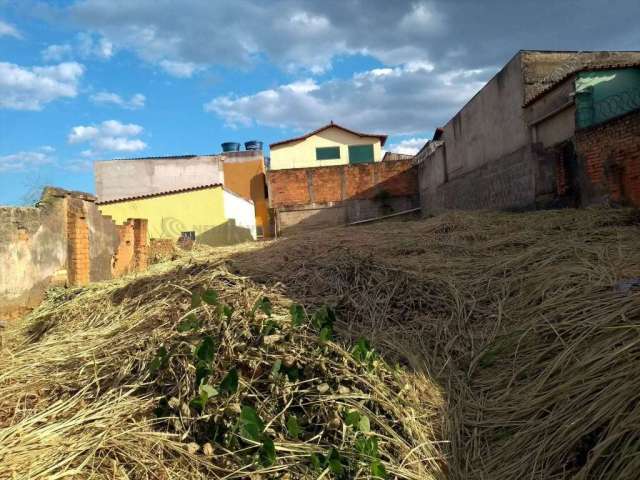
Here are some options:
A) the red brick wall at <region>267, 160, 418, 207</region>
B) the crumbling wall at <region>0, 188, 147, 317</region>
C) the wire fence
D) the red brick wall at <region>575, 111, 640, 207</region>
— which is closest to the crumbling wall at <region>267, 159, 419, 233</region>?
the red brick wall at <region>267, 160, 418, 207</region>

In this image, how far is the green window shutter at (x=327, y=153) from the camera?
27.9 metres

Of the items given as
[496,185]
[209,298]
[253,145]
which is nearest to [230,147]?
[253,145]

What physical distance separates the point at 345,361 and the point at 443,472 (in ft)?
2.46

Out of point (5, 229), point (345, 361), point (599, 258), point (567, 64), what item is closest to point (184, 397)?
point (345, 361)

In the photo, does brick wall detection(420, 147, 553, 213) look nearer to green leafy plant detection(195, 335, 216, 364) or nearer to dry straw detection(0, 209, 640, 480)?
dry straw detection(0, 209, 640, 480)

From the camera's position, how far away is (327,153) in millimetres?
27969

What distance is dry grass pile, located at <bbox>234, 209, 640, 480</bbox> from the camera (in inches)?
80.9

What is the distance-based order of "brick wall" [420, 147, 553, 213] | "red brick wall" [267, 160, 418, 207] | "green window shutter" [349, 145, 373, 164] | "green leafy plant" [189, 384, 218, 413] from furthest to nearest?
"green window shutter" [349, 145, 373, 164]
"red brick wall" [267, 160, 418, 207]
"brick wall" [420, 147, 553, 213]
"green leafy plant" [189, 384, 218, 413]

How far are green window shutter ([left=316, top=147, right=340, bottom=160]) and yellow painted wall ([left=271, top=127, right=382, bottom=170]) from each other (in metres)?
0.18

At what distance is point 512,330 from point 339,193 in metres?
16.8

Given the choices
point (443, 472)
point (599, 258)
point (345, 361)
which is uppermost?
point (599, 258)

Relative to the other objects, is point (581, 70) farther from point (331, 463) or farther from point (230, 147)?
point (230, 147)

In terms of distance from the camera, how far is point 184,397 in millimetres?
2471

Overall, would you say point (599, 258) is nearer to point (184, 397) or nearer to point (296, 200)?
point (184, 397)
